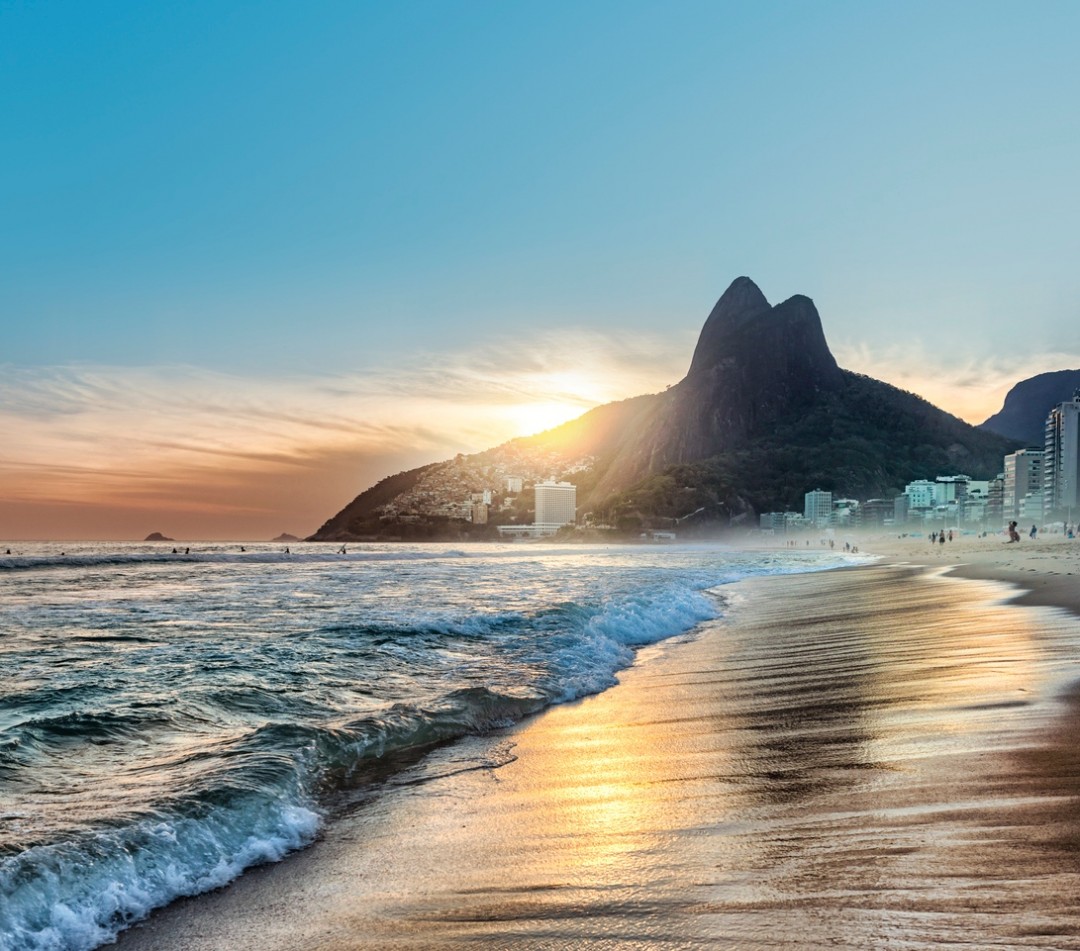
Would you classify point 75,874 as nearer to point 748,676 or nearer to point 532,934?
point 532,934

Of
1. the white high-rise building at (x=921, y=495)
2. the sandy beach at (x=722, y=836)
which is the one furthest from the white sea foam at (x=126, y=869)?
the white high-rise building at (x=921, y=495)

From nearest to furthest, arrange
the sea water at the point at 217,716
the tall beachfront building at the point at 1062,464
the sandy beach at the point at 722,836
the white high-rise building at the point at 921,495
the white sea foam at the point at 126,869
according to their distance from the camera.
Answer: the sandy beach at the point at 722,836, the white sea foam at the point at 126,869, the sea water at the point at 217,716, the tall beachfront building at the point at 1062,464, the white high-rise building at the point at 921,495

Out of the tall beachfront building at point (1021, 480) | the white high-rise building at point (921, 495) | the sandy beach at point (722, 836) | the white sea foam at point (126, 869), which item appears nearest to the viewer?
the sandy beach at point (722, 836)

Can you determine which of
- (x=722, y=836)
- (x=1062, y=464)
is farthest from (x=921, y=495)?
(x=722, y=836)

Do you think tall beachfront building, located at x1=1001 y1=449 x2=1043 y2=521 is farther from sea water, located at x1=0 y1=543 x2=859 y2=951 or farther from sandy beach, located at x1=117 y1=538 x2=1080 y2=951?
sandy beach, located at x1=117 y1=538 x2=1080 y2=951

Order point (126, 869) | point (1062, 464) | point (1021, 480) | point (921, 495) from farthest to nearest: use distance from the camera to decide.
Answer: point (921, 495), point (1021, 480), point (1062, 464), point (126, 869)

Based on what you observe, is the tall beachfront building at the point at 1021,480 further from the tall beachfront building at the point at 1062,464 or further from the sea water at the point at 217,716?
the sea water at the point at 217,716

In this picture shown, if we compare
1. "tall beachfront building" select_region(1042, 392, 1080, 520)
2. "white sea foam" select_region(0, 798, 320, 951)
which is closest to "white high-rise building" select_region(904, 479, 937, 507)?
"tall beachfront building" select_region(1042, 392, 1080, 520)

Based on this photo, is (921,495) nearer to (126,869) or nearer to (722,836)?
(722,836)
